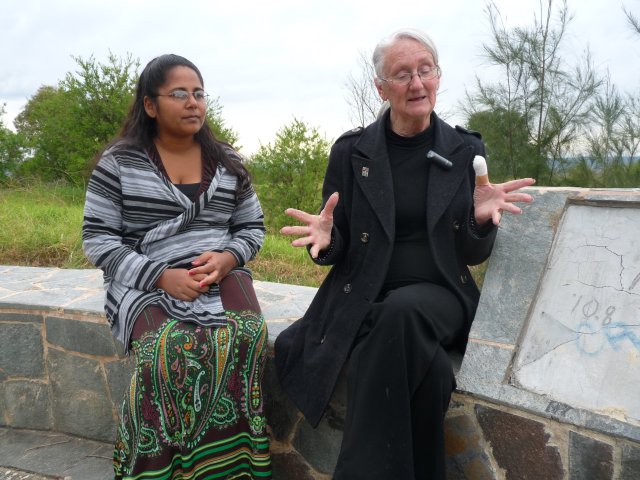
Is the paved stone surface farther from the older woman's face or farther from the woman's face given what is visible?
the older woman's face

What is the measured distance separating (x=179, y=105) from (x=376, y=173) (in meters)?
0.85

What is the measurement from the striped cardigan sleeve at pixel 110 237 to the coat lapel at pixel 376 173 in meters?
0.83

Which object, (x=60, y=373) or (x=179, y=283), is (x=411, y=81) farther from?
(x=60, y=373)

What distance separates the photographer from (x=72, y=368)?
296cm

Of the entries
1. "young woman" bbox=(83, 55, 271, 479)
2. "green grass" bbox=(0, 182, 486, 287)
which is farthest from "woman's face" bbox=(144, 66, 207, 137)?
"green grass" bbox=(0, 182, 486, 287)

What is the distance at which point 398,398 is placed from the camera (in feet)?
5.77

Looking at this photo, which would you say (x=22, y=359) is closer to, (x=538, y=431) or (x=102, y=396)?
(x=102, y=396)

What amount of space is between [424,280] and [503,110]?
512 cm

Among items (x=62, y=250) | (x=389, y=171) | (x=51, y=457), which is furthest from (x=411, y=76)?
(x=62, y=250)

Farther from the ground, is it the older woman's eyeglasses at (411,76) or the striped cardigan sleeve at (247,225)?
the older woman's eyeglasses at (411,76)

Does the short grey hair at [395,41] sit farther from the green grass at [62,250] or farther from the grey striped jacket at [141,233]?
the green grass at [62,250]

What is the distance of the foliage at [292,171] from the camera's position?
24.2ft

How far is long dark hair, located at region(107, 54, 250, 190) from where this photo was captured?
2.46 metres

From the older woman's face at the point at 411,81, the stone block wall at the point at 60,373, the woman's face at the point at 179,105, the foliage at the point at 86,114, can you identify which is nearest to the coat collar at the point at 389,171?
the older woman's face at the point at 411,81
